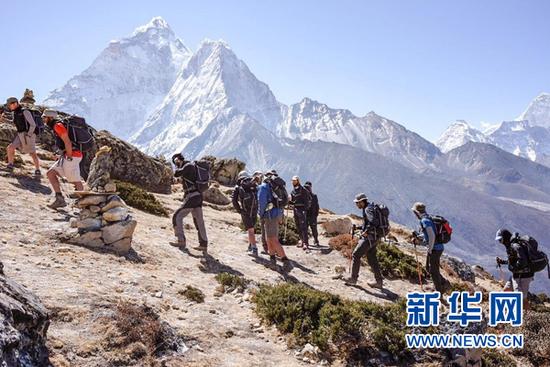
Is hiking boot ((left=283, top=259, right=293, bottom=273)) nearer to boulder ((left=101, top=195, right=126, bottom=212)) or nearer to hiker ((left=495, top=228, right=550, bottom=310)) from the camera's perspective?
boulder ((left=101, top=195, right=126, bottom=212))

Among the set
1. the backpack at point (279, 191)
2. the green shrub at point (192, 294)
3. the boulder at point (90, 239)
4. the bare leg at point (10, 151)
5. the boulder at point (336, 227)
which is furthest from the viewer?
the boulder at point (336, 227)

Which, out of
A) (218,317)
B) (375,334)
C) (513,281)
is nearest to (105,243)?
(218,317)

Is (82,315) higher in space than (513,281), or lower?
lower

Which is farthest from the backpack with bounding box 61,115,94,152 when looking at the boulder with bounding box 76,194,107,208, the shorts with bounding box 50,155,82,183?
the boulder with bounding box 76,194,107,208

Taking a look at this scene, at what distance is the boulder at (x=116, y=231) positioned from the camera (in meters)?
11.5

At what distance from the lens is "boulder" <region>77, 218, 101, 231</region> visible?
37.8 feet

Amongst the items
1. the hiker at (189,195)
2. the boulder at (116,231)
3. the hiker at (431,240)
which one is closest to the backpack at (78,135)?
the hiker at (189,195)

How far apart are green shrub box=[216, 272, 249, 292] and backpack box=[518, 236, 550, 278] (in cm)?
797

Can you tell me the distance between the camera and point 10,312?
5219mm

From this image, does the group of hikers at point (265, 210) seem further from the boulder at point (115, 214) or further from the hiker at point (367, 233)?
the boulder at point (115, 214)

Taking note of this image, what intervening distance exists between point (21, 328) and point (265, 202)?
29.4 ft

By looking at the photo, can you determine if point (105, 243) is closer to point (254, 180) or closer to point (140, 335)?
point (140, 335)

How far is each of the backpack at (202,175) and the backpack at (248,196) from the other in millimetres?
2411

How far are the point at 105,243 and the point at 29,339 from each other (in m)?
6.13
